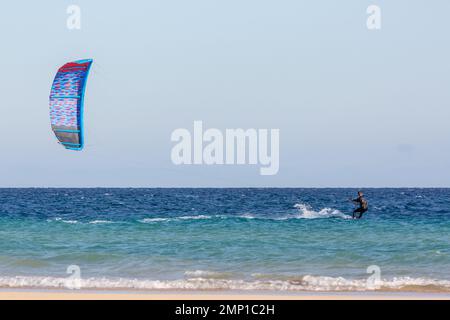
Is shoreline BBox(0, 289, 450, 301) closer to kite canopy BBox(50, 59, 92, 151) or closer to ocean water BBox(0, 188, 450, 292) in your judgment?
ocean water BBox(0, 188, 450, 292)

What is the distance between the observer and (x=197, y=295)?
40.9 feet

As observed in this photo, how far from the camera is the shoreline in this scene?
11.9 metres

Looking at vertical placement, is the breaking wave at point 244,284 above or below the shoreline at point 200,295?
below

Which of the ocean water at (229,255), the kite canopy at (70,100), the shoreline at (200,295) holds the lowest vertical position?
the ocean water at (229,255)

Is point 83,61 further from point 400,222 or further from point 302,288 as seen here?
point 400,222

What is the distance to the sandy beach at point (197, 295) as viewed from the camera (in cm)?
1191

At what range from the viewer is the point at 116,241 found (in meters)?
21.7

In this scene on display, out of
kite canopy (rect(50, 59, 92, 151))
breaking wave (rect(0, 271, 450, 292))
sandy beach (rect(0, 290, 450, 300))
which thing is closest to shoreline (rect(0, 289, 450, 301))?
sandy beach (rect(0, 290, 450, 300))

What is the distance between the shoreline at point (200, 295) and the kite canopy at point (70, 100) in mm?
6226

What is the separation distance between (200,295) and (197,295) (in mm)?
60

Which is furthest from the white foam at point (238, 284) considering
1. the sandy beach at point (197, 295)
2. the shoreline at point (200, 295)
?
the sandy beach at point (197, 295)

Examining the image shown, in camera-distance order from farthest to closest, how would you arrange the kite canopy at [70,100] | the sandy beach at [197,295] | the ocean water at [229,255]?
the kite canopy at [70,100], the ocean water at [229,255], the sandy beach at [197,295]

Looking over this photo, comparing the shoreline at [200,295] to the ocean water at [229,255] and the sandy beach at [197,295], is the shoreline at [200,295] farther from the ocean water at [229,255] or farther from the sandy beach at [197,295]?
the ocean water at [229,255]

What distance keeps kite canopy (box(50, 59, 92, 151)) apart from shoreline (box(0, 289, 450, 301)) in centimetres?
623
